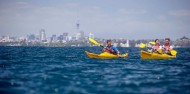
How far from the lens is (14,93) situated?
13672mm

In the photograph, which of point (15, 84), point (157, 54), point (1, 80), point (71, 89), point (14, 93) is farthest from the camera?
point (157, 54)

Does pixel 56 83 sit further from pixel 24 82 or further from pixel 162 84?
pixel 162 84

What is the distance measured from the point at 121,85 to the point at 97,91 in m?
2.17

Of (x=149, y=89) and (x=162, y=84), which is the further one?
(x=162, y=84)

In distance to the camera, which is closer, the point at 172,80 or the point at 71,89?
the point at 71,89

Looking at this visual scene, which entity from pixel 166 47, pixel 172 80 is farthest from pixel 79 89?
pixel 166 47

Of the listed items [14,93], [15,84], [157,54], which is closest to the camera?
[14,93]

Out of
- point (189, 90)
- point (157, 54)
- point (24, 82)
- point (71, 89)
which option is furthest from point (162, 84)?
point (157, 54)

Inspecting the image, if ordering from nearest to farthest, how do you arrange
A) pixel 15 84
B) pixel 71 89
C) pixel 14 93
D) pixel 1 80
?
pixel 14 93
pixel 71 89
pixel 15 84
pixel 1 80

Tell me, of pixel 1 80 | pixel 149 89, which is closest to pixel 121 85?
pixel 149 89

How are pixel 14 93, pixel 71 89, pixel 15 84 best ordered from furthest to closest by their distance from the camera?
pixel 15 84
pixel 71 89
pixel 14 93

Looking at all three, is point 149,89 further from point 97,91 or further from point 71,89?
point 71,89

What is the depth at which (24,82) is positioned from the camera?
54.7ft

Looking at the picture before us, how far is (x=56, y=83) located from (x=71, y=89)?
2.08 metres
